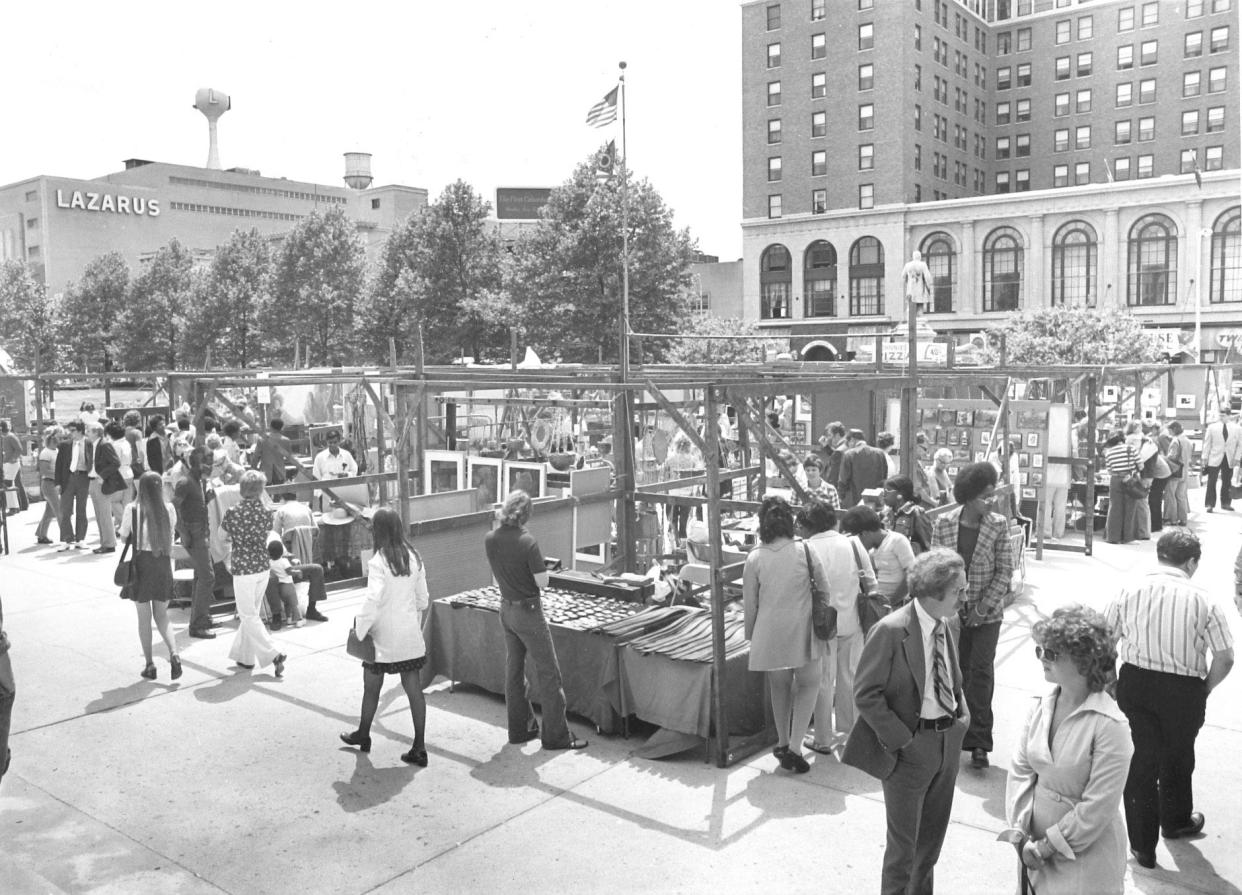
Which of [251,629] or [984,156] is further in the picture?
[984,156]

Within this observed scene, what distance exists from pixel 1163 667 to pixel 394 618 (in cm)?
469

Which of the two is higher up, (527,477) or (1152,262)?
(1152,262)

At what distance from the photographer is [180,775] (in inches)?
283

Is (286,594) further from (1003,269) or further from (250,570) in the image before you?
(1003,269)

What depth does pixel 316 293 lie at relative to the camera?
173 feet

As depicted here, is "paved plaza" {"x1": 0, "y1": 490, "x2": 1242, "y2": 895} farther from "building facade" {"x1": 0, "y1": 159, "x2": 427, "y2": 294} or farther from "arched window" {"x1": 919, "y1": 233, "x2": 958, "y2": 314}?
"building facade" {"x1": 0, "y1": 159, "x2": 427, "y2": 294}

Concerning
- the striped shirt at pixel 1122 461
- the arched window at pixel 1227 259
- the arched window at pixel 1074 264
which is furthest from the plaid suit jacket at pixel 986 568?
the arched window at pixel 1227 259

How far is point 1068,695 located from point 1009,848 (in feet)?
8.20

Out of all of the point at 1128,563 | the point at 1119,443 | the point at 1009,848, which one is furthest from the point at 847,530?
the point at 1119,443

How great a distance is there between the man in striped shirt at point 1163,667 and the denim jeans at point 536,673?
3.69 metres

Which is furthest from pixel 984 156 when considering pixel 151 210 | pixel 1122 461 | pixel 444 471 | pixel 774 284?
pixel 151 210

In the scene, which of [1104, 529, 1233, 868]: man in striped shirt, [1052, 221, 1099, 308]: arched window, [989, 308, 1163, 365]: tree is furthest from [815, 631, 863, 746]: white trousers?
[1052, 221, 1099, 308]: arched window

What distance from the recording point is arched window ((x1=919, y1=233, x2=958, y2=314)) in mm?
67875

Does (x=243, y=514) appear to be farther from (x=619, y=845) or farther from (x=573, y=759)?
(x=619, y=845)
